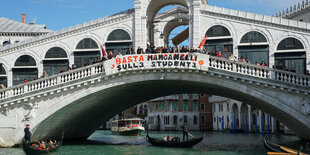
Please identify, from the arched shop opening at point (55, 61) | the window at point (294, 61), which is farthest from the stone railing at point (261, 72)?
the arched shop opening at point (55, 61)

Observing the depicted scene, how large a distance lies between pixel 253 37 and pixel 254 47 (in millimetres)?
600

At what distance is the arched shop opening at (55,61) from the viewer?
27.1 metres

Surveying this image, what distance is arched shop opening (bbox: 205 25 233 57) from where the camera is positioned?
25.1 meters

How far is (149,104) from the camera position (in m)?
71.9

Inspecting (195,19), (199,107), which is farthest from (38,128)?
(199,107)

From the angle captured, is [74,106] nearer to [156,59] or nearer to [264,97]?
[156,59]

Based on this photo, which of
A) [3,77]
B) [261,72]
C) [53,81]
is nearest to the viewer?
[261,72]

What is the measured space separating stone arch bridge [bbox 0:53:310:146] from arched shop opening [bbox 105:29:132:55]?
2.73 meters

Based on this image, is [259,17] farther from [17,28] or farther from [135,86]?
[17,28]

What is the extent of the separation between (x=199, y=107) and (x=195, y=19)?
Result: 4043cm

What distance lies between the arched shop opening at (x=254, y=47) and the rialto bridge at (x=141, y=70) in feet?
0.19

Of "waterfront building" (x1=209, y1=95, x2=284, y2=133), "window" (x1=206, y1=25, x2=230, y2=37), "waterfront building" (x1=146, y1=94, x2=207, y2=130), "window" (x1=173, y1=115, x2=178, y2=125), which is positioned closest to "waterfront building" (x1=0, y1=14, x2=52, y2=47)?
"window" (x1=206, y1=25, x2=230, y2=37)

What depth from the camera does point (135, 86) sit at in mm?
24484

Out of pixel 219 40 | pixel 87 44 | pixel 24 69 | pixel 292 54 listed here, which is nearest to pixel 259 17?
pixel 219 40
